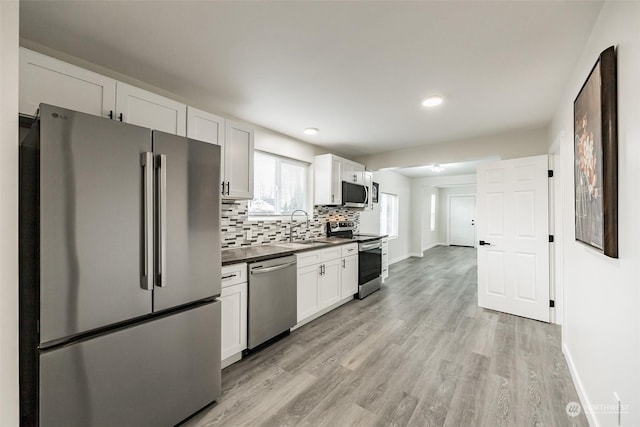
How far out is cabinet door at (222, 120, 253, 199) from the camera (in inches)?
98.8

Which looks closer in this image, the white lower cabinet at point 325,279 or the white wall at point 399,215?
the white lower cabinet at point 325,279

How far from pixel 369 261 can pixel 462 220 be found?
7.24 m

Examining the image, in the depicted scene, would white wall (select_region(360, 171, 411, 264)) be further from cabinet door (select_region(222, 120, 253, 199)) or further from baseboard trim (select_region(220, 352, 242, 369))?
baseboard trim (select_region(220, 352, 242, 369))

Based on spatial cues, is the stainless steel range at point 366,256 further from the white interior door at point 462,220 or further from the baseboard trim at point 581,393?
the white interior door at point 462,220

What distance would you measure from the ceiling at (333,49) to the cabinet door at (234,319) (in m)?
1.76

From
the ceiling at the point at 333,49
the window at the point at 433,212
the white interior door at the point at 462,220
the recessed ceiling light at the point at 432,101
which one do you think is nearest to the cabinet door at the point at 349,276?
the ceiling at the point at 333,49

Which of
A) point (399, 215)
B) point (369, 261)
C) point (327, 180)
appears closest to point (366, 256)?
point (369, 261)

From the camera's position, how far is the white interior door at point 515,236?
10.3ft

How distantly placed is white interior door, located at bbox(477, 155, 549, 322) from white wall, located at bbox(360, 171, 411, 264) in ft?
7.78

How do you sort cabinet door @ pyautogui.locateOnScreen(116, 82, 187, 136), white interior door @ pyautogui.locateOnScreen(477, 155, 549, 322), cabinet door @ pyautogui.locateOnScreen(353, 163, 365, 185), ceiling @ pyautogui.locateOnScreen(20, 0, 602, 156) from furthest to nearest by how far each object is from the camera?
cabinet door @ pyautogui.locateOnScreen(353, 163, 365, 185)
white interior door @ pyautogui.locateOnScreen(477, 155, 549, 322)
cabinet door @ pyautogui.locateOnScreen(116, 82, 187, 136)
ceiling @ pyautogui.locateOnScreen(20, 0, 602, 156)

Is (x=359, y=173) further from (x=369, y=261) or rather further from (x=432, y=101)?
(x=432, y=101)

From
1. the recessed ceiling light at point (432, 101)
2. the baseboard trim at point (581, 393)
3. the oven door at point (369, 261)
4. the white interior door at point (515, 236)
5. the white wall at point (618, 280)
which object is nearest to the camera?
the white wall at point (618, 280)

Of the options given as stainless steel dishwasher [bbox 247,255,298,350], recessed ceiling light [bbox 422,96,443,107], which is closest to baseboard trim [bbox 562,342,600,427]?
stainless steel dishwasher [bbox 247,255,298,350]

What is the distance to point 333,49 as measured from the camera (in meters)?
1.75
